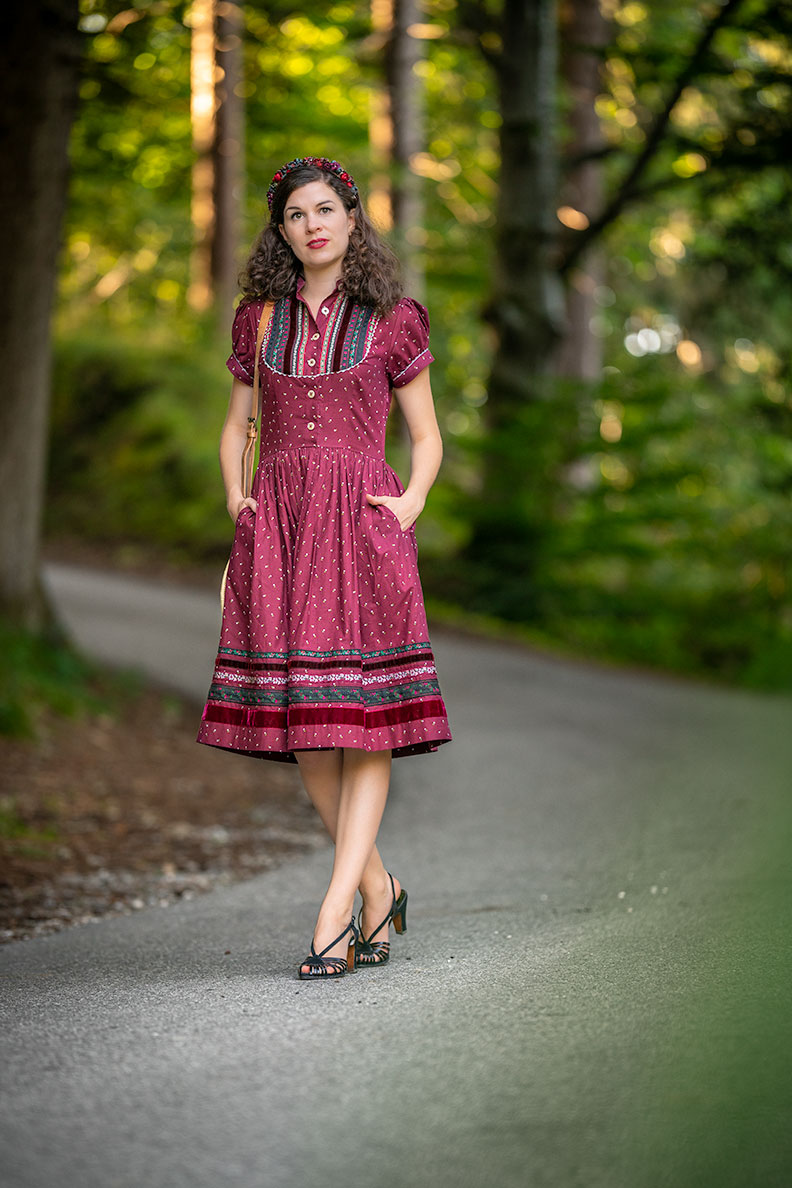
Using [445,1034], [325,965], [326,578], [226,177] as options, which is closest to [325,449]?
[326,578]

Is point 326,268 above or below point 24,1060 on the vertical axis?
above

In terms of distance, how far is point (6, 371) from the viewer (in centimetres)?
934

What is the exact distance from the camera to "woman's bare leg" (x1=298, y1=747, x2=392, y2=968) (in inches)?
151

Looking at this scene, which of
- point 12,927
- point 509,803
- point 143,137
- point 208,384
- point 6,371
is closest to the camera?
point 12,927

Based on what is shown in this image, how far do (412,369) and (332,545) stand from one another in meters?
0.56

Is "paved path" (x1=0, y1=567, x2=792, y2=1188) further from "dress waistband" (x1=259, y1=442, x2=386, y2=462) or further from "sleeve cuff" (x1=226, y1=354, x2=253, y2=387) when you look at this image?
"sleeve cuff" (x1=226, y1=354, x2=253, y2=387)

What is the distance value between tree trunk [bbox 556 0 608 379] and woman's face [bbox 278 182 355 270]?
16133mm

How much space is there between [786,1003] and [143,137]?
1805cm

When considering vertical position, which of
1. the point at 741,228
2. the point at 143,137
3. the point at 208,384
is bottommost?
the point at 208,384

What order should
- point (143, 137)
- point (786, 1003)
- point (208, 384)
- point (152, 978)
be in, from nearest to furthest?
point (786, 1003), point (152, 978), point (143, 137), point (208, 384)

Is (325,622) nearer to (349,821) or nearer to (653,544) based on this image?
(349,821)

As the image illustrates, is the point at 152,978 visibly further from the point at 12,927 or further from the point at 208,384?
the point at 208,384

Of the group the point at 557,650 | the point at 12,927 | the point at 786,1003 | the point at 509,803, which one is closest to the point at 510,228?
→ the point at 557,650

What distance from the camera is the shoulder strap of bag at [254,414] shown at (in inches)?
160
